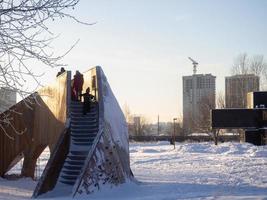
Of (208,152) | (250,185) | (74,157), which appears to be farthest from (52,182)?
(208,152)

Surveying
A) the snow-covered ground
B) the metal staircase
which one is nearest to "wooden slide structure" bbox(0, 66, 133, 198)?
the metal staircase

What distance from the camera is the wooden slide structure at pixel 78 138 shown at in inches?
634

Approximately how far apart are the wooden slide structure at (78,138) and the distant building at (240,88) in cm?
5532

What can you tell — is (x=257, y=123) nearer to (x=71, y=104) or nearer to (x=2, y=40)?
(x=71, y=104)

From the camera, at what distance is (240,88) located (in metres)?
78.8

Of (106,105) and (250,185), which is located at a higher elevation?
(106,105)

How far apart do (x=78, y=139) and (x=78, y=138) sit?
0.12 ft

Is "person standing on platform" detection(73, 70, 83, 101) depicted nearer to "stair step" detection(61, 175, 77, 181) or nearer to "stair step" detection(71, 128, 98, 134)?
"stair step" detection(71, 128, 98, 134)

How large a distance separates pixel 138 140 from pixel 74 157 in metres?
66.7

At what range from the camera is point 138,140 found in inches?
3295

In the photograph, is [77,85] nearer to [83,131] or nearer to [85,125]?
[85,125]

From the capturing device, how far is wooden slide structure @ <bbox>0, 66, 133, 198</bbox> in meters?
16.1

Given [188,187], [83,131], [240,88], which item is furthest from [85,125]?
[240,88]

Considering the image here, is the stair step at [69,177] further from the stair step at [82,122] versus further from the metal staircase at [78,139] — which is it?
the stair step at [82,122]
